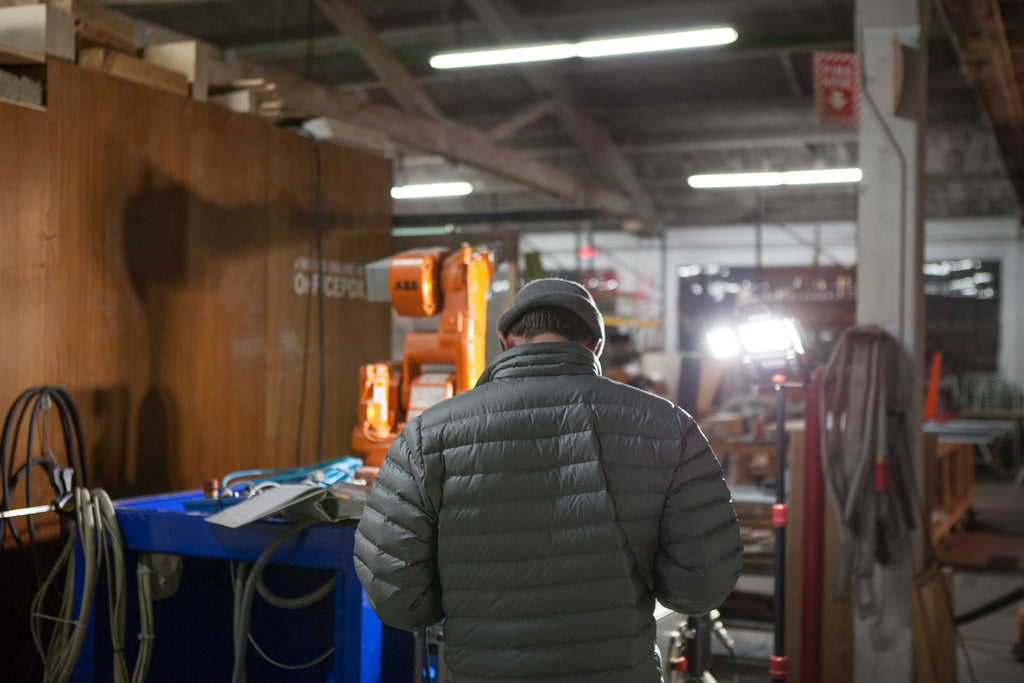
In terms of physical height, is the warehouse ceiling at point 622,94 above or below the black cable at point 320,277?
above

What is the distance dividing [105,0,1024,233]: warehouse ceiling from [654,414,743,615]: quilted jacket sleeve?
305cm

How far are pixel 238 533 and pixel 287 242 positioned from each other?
2.31 meters

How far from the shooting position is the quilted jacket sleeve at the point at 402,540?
72.9 inches

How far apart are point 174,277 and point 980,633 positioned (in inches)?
208

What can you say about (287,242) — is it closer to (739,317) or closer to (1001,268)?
(739,317)

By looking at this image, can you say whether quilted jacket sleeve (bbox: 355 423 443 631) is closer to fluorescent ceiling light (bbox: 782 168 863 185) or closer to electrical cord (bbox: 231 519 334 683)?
electrical cord (bbox: 231 519 334 683)

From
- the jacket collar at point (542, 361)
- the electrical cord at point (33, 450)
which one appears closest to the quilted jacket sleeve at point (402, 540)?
the jacket collar at point (542, 361)

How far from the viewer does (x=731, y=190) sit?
16.3 metres

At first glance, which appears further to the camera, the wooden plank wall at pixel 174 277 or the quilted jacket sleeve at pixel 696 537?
the wooden plank wall at pixel 174 277

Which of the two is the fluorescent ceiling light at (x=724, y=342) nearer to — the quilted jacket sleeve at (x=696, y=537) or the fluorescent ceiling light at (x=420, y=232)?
the quilted jacket sleeve at (x=696, y=537)

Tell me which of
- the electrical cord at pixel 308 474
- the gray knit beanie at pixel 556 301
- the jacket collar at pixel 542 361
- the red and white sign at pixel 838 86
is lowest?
the electrical cord at pixel 308 474

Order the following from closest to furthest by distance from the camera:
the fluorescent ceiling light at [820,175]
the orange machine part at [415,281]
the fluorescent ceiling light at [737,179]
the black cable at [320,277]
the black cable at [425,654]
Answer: the black cable at [425,654], the orange machine part at [415,281], the black cable at [320,277], the fluorescent ceiling light at [820,175], the fluorescent ceiling light at [737,179]

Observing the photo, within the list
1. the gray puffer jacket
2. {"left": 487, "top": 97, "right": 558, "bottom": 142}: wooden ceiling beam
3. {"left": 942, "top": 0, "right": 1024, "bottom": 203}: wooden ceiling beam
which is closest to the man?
the gray puffer jacket

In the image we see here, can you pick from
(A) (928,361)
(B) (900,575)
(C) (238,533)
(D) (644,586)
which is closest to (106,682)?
(C) (238,533)
